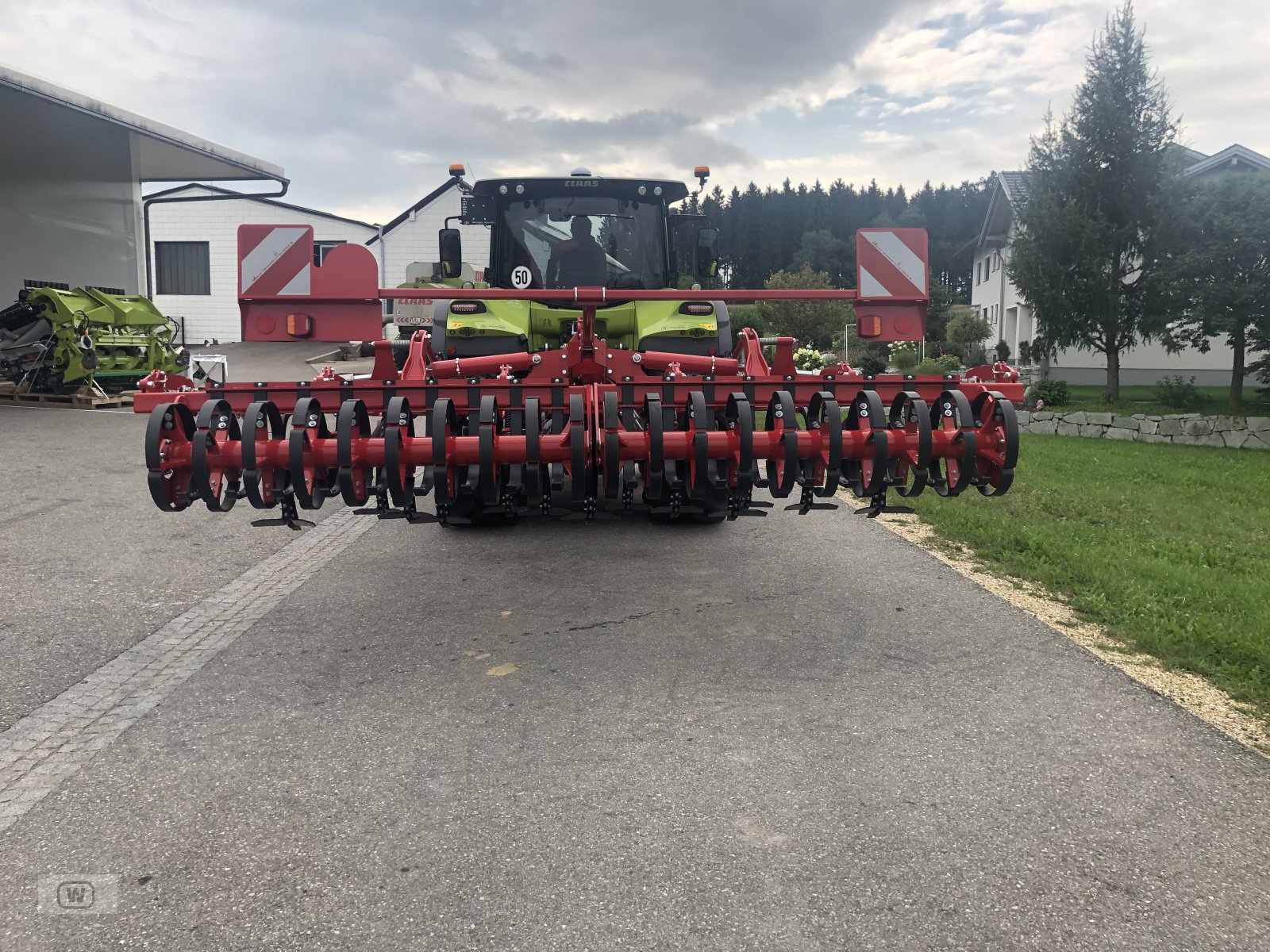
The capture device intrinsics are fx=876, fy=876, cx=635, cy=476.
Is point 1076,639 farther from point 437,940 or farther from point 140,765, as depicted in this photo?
point 140,765

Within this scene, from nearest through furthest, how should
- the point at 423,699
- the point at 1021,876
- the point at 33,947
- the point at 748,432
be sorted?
1. the point at 33,947
2. the point at 1021,876
3. the point at 423,699
4. the point at 748,432

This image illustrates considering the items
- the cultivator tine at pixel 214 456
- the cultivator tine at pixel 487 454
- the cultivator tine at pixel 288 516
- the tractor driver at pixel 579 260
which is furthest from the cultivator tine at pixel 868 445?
the tractor driver at pixel 579 260

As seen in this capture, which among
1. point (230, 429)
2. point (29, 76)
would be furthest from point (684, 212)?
point (29, 76)

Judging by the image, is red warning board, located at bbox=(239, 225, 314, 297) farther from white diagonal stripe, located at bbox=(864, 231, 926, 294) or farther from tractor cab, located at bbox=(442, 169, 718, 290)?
white diagonal stripe, located at bbox=(864, 231, 926, 294)

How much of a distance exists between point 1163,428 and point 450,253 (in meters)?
12.5

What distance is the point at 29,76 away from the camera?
11336 mm

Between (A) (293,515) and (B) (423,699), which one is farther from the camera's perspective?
(A) (293,515)

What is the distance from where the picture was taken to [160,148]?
50.3 feet

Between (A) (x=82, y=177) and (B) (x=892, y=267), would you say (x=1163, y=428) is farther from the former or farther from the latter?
(A) (x=82, y=177)

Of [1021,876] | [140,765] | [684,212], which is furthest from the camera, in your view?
[684,212]

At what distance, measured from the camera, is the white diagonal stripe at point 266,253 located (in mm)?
5074

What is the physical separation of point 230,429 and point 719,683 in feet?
8.08

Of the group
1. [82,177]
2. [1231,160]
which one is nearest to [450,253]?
[82,177]

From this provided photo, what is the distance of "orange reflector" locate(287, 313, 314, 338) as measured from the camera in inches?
203
